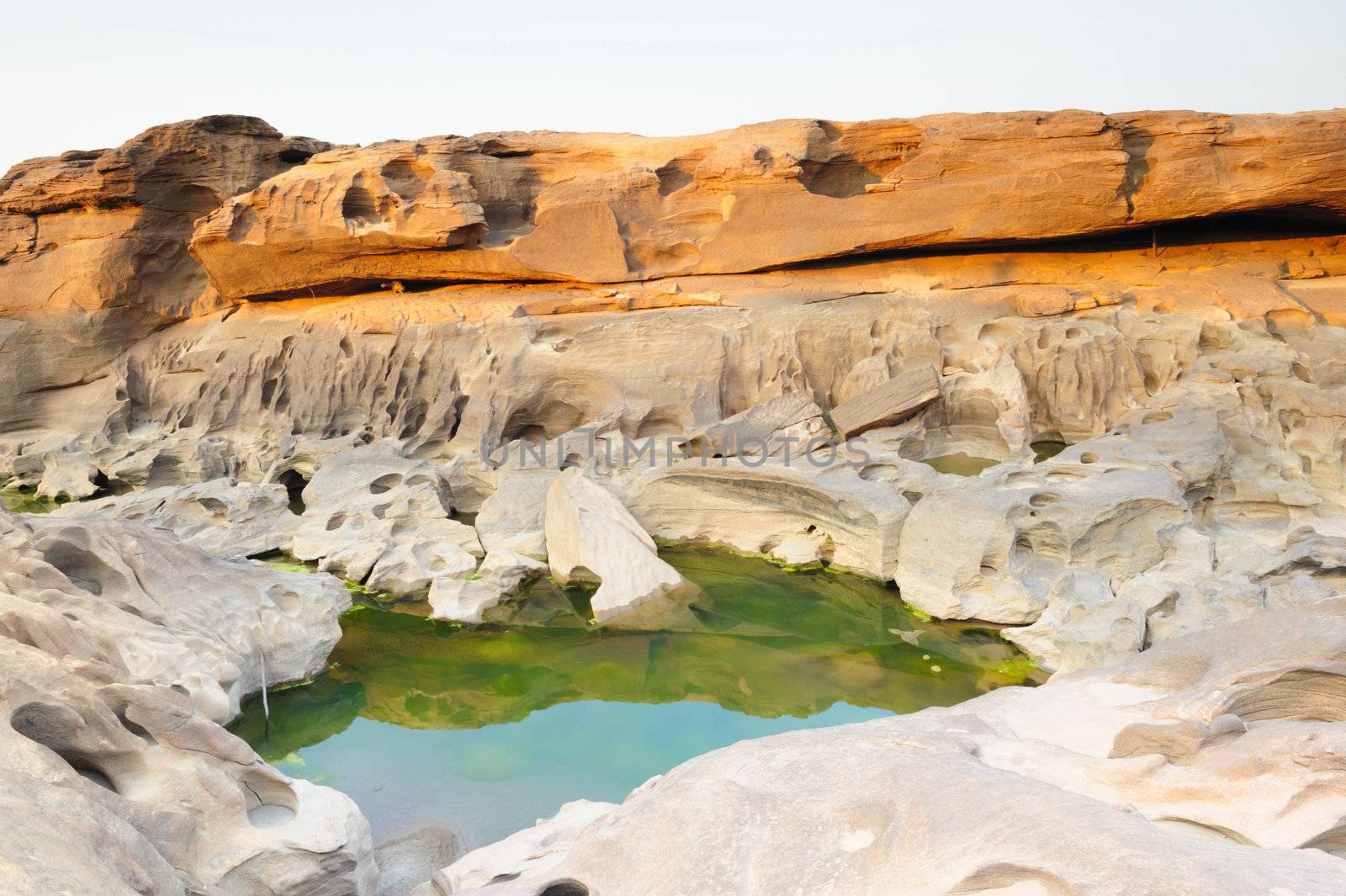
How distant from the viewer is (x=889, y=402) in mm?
7066

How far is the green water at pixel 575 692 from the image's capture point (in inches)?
150

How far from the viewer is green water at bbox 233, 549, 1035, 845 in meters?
3.82

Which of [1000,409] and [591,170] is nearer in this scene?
[1000,409]

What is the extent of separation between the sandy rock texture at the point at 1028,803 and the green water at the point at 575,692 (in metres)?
1.09

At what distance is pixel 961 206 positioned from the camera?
8.20 m

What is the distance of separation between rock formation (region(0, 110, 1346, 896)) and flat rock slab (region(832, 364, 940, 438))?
0.11ft

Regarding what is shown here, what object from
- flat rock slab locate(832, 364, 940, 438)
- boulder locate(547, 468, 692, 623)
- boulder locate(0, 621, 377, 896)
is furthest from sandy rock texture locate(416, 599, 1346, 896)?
flat rock slab locate(832, 364, 940, 438)

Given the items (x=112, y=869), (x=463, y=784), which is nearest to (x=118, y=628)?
(x=463, y=784)

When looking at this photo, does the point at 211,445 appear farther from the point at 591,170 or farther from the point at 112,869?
the point at 112,869

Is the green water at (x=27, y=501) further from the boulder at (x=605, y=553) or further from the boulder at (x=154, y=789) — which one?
the boulder at (x=154, y=789)

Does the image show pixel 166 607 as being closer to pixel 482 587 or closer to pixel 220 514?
pixel 482 587

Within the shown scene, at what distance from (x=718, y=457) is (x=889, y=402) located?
1353mm

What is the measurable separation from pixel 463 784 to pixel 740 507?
284cm

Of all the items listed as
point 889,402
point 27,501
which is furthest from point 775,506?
point 27,501
